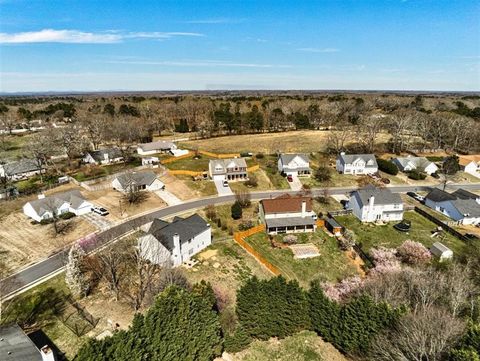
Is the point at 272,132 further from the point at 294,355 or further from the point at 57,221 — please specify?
the point at 294,355

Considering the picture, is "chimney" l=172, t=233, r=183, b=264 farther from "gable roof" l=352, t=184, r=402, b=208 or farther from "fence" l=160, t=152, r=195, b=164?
"fence" l=160, t=152, r=195, b=164

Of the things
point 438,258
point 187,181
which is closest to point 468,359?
point 438,258

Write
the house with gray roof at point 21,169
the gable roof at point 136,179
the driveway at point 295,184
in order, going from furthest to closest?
1. the house with gray roof at point 21,169
2. the driveway at point 295,184
3. the gable roof at point 136,179

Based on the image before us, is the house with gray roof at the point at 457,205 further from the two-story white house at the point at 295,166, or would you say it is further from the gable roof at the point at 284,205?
the gable roof at the point at 284,205

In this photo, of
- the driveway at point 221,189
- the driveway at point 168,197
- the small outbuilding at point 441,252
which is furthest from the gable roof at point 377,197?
the driveway at point 168,197

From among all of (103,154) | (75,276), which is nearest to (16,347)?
(75,276)

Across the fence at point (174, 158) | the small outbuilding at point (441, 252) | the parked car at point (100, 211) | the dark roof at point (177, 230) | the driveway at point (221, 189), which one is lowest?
the small outbuilding at point (441, 252)
